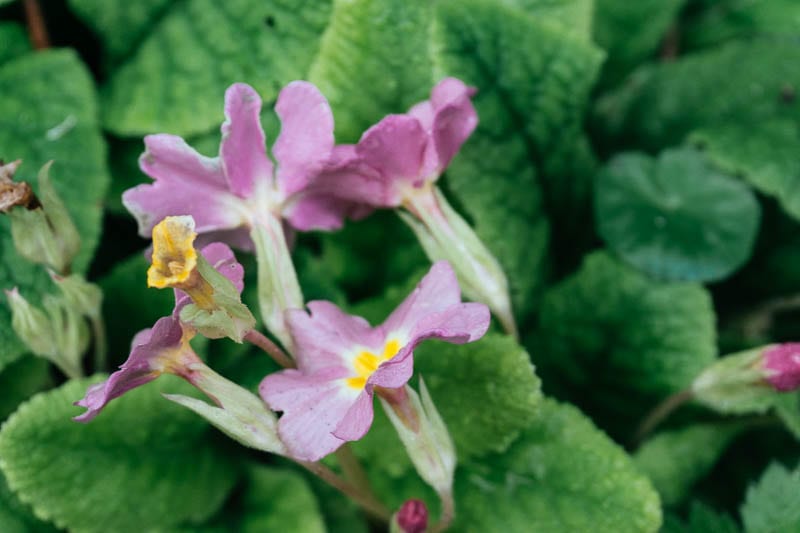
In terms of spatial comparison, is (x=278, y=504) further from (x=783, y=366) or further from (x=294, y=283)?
(x=783, y=366)

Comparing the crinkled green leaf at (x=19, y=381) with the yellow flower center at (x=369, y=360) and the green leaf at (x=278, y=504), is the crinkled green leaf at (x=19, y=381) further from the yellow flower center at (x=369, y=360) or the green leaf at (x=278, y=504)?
the yellow flower center at (x=369, y=360)

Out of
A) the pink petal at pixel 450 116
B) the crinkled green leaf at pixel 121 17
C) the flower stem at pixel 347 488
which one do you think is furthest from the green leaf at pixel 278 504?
the crinkled green leaf at pixel 121 17

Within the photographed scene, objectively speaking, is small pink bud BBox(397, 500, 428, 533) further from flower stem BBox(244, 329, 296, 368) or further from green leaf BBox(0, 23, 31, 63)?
green leaf BBox(0, 23, 31, 63)

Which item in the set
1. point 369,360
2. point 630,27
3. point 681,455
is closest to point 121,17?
point 369,360

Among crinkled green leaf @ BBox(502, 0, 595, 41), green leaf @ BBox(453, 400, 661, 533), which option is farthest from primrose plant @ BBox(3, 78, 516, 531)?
crinkled green leaf @ BBox(502, 0, 595, 41)

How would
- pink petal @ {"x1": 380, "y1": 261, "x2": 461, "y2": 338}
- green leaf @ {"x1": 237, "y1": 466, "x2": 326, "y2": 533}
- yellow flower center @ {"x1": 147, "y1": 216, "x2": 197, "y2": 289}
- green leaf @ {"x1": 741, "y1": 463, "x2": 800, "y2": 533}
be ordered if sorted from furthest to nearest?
green leaf @ {"x1": 237, "y1": 466, "x2": 326, "y2": 533}
green leaf @ {"x1": 741, "y1": 463, "x2": 800, "y2": 533}
pink petal @ {"x1": 380, "y1": 261, "x2": 461, "y2": 338}
yellow flower center @ {"x1": 147, "y1": 216, "x2": 197, "y2": 289}

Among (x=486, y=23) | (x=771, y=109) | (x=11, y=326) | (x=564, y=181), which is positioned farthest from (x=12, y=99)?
(x=771, y=109)

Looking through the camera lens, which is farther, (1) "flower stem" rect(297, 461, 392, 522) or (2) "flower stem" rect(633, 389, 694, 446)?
(2) "flower stem" rect(633, 389, 694, 446)
